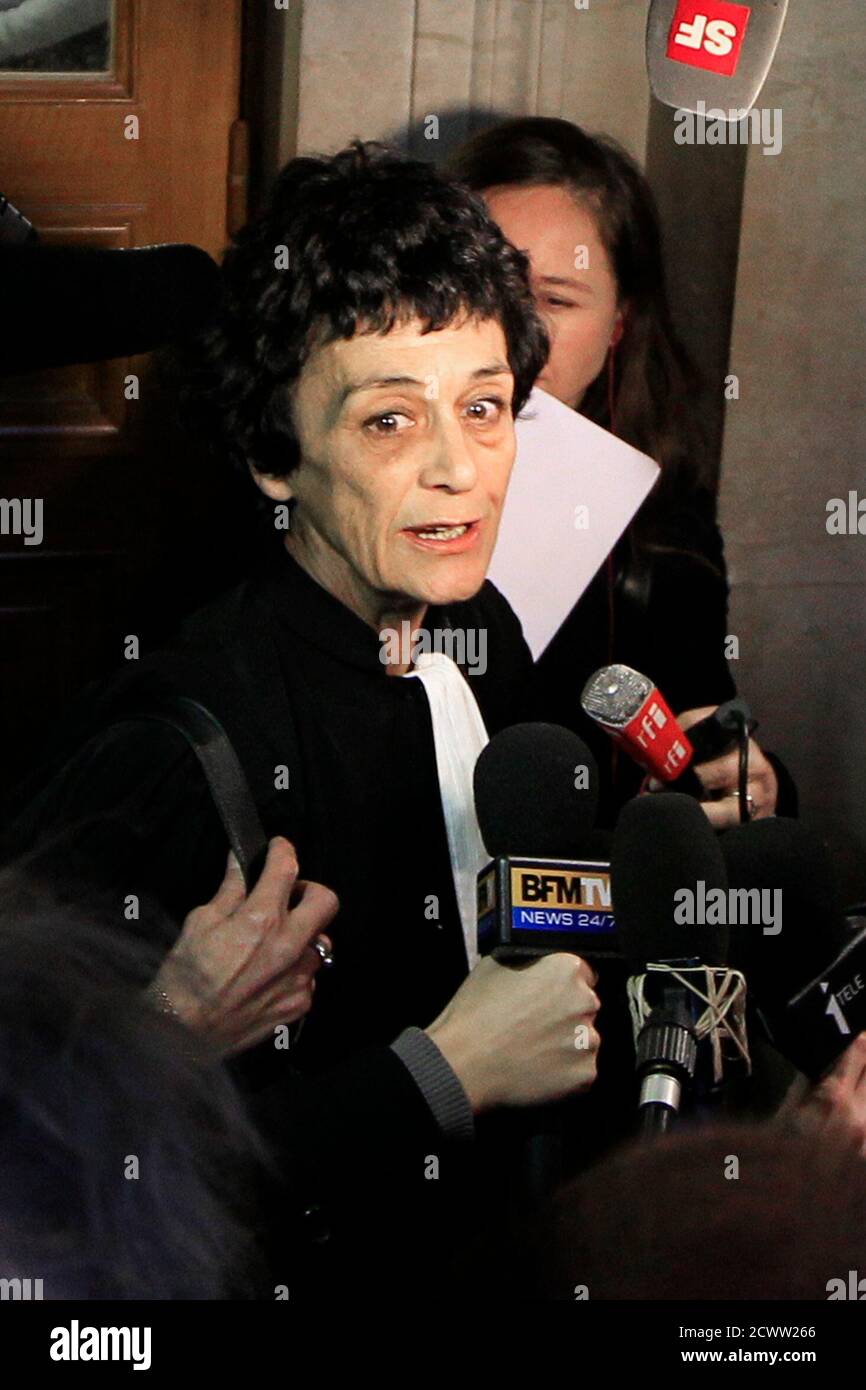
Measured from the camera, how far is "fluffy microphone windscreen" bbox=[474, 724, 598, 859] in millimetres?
1743

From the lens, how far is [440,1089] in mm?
1791

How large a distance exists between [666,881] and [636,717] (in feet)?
1.40

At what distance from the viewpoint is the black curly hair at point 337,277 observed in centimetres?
206

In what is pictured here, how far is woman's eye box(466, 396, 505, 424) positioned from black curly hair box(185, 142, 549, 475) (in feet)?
0.28

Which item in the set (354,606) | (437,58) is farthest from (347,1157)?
(437,58)

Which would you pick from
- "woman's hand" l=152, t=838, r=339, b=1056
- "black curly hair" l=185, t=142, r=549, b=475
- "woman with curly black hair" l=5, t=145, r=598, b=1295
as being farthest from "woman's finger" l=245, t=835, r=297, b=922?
"black curly hair" l=185, t=142, r=549, b=475

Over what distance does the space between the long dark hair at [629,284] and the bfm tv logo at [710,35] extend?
0.28m

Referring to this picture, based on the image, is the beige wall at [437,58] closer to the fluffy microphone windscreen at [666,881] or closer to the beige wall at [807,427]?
the beige wall at [807,427]

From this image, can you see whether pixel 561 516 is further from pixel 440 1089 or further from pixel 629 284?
pixel 440 1089

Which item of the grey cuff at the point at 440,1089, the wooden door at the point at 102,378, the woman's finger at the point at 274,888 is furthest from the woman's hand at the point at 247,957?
the wooden door at the point at 102,378

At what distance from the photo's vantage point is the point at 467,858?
7.15 feet

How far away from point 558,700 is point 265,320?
2.74 feet

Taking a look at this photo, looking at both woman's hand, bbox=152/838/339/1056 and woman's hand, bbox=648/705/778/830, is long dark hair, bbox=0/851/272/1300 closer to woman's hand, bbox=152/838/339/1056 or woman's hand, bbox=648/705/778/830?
woman's hand, bbox=152/838/339/1056

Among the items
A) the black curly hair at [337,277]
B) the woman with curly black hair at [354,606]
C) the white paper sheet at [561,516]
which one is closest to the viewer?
the woman with curly black hair at [354,606]
